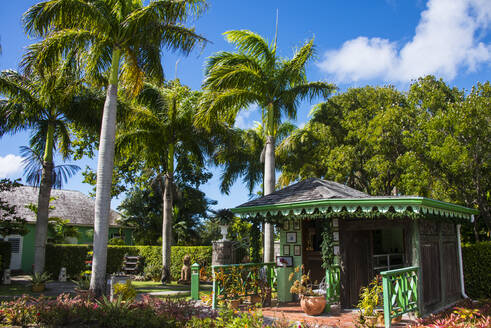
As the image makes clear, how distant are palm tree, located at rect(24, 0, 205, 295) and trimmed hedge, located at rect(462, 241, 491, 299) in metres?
11.5

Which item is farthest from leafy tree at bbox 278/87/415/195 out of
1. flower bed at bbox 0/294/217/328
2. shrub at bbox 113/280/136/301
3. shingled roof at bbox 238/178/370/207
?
flower bed at bbox 0/294/217/328

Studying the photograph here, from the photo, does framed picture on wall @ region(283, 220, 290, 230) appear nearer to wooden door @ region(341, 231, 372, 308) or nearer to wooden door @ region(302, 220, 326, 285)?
wooden door @ region(302, 220, 326, 285)

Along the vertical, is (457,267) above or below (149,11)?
below

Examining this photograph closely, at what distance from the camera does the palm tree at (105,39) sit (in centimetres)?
1118

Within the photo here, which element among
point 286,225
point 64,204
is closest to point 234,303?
point 286,225

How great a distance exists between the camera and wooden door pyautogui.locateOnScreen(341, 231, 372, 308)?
394 inches

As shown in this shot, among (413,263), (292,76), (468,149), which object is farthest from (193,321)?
(468,149)

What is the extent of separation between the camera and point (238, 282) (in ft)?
35.3

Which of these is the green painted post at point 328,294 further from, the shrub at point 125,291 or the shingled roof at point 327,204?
the shrub at point 125,291

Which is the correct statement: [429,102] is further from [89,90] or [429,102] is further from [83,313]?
[83,313]

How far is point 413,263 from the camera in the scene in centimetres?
914

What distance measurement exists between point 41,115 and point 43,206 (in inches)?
144

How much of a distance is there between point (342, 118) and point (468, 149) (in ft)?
26.2

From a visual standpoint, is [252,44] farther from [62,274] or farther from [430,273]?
[62,274]
